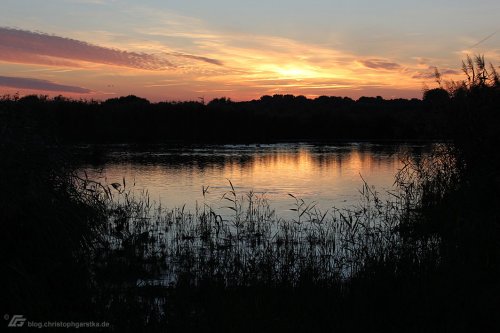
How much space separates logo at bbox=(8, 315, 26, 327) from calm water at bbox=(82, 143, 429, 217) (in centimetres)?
1146

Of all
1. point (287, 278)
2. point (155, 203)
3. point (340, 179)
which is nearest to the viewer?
point (287, 278)

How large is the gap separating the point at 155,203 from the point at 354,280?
44.7 feet

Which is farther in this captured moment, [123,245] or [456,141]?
[123,245]

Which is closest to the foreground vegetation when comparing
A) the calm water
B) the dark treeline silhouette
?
the calm water

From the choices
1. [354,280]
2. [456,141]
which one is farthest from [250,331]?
[456,141]

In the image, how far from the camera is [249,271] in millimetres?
10484

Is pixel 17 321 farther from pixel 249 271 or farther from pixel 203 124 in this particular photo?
pixel 203 124

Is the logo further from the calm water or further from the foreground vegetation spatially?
the calm water

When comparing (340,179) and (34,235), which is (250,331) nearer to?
(34,235)

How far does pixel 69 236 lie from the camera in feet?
26.0

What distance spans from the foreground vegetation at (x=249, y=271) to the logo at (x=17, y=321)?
0.08m

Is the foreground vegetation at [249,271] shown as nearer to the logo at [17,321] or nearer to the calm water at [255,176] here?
the logo at [17,321]

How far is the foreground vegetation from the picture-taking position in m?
7.27

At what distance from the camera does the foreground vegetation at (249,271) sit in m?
7.27
